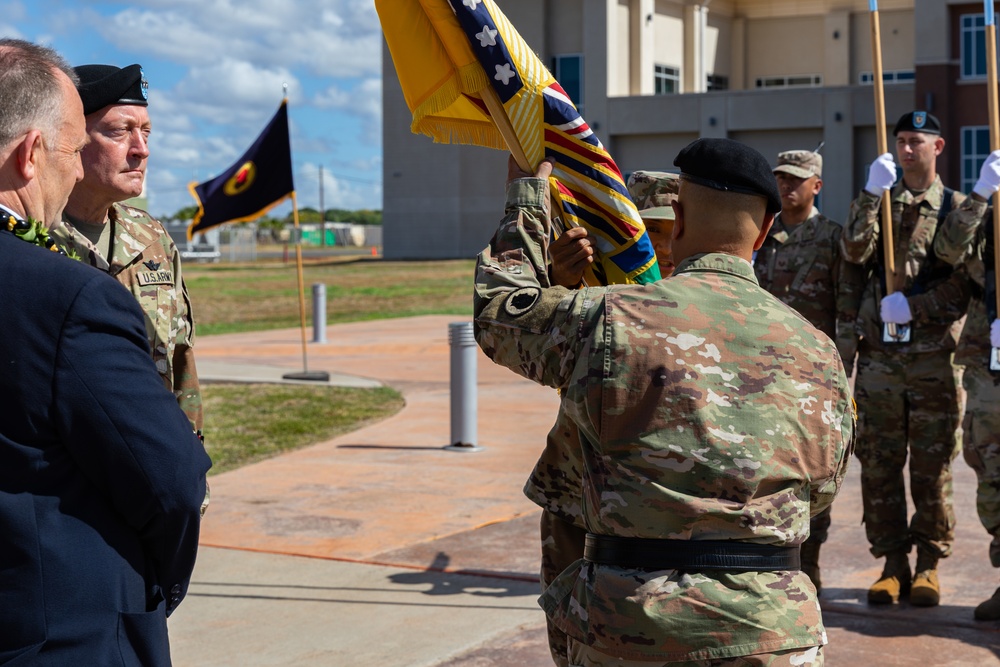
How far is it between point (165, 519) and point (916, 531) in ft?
15.4

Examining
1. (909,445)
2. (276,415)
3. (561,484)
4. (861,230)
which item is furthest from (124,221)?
(276,415)

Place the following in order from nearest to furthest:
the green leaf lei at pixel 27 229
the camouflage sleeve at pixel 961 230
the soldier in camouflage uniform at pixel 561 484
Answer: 1. the green leaf lei at pixel 27 229
2. the soldier in camouflage uniform at pixel 561 484
3. the camouflage sleeve at pixel 961 230

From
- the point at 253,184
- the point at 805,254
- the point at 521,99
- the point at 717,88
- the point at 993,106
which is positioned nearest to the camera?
the point at 521,99

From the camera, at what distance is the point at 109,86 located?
12.2 ft

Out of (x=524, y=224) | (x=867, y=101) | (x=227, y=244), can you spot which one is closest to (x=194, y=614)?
(x=524, y=224)

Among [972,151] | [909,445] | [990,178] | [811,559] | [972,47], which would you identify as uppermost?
[972,47]

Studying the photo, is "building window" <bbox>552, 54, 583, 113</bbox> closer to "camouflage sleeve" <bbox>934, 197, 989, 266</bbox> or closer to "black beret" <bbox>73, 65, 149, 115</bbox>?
"camouflage sleeve" <bbox>934, 197, 989, 266</bbox>

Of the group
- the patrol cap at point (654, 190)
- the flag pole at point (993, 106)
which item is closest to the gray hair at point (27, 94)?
the patrol cap at point (654, 190)

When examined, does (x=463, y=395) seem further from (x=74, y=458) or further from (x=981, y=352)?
(x=74, y=458)

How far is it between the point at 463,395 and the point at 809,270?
4.36 metres

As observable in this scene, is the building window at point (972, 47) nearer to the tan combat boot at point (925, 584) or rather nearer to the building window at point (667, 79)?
the building window at point (667, 79)

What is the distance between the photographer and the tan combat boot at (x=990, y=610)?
5.58m

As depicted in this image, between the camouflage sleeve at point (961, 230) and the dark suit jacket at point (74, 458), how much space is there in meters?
4.38

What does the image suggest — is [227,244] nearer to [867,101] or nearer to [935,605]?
[867,101]
